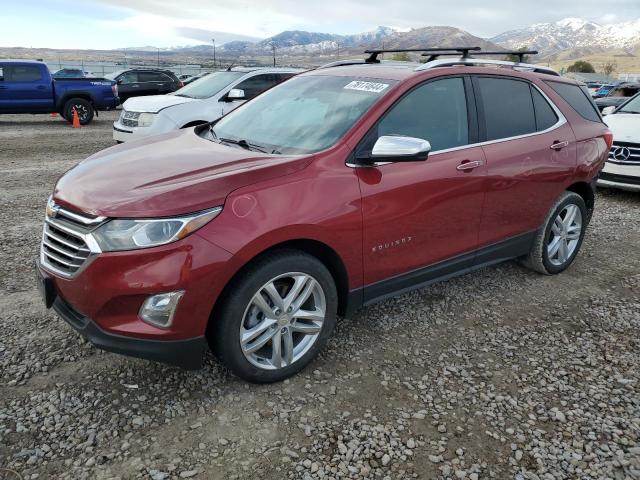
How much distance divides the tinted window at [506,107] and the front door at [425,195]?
0.18 meters

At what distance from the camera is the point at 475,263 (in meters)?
4.00

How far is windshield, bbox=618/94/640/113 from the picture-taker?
8.54m

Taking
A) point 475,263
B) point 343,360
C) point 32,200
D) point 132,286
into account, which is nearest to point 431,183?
point 475,263

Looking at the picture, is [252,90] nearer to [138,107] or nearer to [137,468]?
[138,107]

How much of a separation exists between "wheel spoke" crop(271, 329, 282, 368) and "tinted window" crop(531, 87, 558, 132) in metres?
2.80

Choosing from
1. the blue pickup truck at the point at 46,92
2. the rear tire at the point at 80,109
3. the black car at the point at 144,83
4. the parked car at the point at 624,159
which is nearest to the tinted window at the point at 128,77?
the black car at the point at 144,83

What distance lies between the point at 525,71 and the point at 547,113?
40 cm

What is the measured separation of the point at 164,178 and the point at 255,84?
7867mm

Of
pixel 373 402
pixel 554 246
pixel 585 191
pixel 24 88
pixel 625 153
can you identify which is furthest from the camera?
pixel 24 88

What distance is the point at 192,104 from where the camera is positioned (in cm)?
895

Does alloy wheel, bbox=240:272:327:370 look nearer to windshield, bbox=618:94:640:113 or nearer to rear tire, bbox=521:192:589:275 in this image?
rear tire, bbox=521:192:589:275

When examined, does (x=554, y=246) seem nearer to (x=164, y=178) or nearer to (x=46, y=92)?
(x=164, y=178)

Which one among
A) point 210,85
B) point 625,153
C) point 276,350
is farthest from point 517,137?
point 210,85

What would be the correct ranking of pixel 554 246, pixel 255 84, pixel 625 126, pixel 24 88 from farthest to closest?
pixel 24 88, pixel 255 84, pixel 625 126, pixel 554 246
